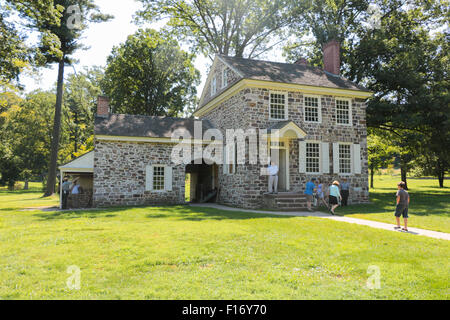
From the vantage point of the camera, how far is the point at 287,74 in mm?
18672

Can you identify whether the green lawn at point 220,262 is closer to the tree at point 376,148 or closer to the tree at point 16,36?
the tree at point 16,36

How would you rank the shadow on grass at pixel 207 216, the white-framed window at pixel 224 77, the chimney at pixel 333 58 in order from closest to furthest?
1. the shadow on grass at pixel 207 216
2. the white-framed window at pixel 224 77
3. the chimney at pixel 333 58

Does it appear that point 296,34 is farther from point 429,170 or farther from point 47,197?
point 47,197

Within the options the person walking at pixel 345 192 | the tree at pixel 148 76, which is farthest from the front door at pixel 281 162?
the tree at pixel 148 76

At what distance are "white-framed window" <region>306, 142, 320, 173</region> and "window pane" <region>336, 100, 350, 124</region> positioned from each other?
2.26m

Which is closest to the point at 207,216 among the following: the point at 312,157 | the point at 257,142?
the point at 257,142

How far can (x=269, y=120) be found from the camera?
16.8m

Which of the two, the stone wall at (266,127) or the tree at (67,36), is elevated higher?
the tree at (67,36)

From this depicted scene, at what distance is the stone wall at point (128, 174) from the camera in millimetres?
17641

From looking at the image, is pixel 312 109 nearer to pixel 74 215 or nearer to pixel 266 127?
pixel 266 127

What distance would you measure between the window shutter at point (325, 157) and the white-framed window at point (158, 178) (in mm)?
9241

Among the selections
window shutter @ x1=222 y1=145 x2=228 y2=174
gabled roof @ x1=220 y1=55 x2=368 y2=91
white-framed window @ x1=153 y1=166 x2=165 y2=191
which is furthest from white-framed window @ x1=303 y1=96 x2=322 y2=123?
white-framed window @ x1=153 y1=166 x2=165 y2=191
